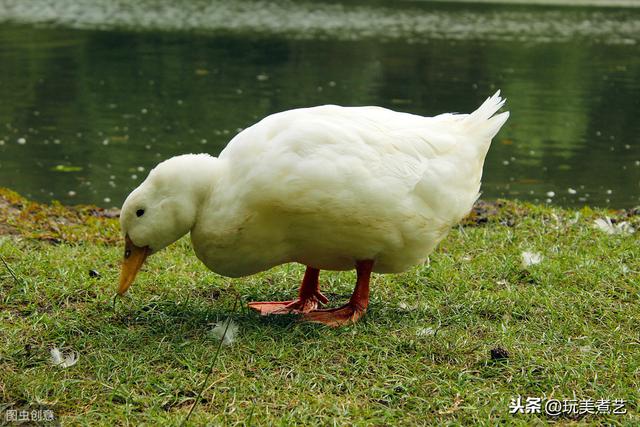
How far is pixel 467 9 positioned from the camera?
3572 centimetres

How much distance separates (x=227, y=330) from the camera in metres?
4.14

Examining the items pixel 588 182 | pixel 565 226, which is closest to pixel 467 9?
pixel 588 182

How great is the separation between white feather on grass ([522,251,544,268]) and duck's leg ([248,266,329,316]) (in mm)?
1418

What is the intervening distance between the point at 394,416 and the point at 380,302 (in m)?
1.39

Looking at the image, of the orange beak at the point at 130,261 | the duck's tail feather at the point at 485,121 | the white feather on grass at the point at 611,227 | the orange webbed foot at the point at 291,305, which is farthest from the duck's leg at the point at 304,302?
the white feather on grass at the point at 611,227

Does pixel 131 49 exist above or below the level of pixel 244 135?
below

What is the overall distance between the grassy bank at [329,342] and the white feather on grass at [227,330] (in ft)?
0.13

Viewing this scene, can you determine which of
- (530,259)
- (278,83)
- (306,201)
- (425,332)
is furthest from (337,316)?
(278,83)

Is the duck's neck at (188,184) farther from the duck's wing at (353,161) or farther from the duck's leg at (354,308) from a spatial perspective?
the duck's leg at (354,308)

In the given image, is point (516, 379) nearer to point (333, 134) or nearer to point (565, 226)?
point (333, 134)

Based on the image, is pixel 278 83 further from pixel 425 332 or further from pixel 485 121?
pixel 425 332

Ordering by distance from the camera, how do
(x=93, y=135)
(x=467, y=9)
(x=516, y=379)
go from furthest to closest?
1. (x=467, y=9)
2. (x=93, y=135)
3. (x=516, y=379)

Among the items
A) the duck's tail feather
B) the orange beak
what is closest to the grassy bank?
the orange beak

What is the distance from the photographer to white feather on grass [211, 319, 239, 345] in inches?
159
